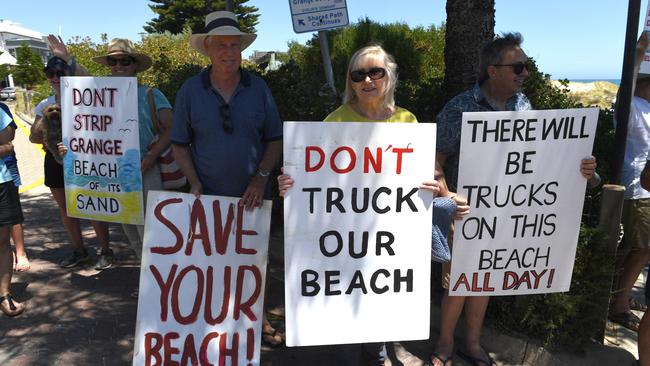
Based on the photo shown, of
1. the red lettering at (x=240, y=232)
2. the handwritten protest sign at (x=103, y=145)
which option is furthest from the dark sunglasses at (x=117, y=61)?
the red lettering at (x=240, y=232)

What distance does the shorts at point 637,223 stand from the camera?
336 cm

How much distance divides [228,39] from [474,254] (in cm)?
179

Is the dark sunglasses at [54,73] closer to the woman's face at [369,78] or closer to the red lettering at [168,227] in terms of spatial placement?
the red lettering at [168,227]

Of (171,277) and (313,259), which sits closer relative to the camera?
(313,259)

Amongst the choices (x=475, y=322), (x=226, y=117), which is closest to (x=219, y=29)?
(x=226, y=117)

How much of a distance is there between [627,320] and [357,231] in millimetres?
2417

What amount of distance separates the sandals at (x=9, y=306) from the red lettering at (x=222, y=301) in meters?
1.92

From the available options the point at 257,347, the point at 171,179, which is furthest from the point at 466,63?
the point at 257,347

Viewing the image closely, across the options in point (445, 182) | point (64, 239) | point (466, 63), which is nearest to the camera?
point (445, 182)

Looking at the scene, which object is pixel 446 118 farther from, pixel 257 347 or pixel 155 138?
pixel 155 138

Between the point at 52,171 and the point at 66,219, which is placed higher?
the point at 52,171

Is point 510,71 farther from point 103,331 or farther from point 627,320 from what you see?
point 103,331

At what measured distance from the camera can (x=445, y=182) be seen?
2676 mm

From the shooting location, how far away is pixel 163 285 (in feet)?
8.98
